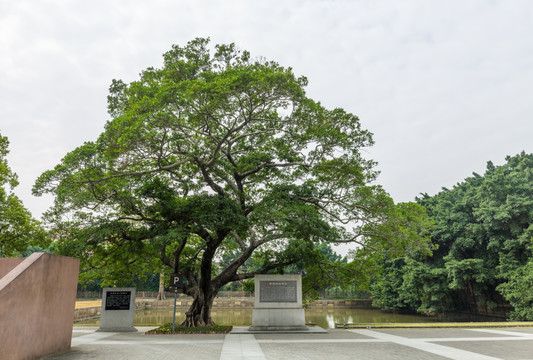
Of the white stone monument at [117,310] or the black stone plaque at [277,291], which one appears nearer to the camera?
the black stone plaque at [277,291]

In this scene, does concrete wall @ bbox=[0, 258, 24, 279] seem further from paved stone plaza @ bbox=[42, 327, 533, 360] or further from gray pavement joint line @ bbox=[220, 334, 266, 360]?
gray pavement joint line @ bbox=[220, 334, 266, 360]

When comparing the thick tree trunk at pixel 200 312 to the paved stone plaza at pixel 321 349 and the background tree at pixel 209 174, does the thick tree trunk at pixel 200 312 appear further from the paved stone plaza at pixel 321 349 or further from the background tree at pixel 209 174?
the paved stone plaza at pixel 321 349

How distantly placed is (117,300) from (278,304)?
21.5 feet

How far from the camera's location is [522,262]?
22094 millimetres

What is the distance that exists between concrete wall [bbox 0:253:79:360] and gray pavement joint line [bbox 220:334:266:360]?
3.57 m

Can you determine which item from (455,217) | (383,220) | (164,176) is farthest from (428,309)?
(164,176)

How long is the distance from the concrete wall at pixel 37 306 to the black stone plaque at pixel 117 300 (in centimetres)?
622

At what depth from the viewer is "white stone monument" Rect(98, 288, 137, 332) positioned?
45.0 ft

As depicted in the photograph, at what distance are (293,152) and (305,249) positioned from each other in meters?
3.91

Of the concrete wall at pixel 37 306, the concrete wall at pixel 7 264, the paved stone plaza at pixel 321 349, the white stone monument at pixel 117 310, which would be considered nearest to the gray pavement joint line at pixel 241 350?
the paved stone plaza at pixel 321 349

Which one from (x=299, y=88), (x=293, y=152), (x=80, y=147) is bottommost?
(x=80, y=147)

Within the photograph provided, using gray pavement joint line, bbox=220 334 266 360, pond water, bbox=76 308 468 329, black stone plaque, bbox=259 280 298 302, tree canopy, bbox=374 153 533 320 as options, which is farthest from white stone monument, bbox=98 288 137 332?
tree canopy, bbox=374 153 533 320

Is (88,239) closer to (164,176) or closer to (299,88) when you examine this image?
(164,176)

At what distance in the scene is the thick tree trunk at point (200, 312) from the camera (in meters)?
14.1
